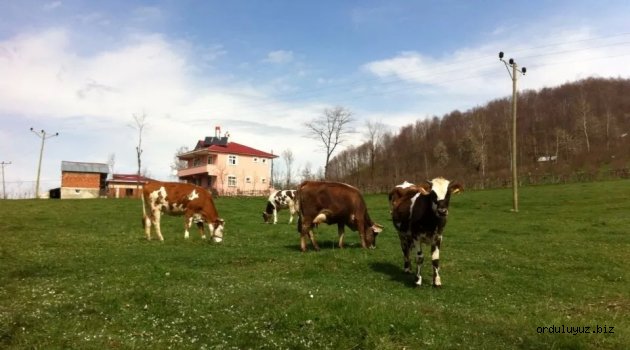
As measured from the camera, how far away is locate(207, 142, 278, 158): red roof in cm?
8438

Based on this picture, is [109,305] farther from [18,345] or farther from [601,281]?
[601,281]

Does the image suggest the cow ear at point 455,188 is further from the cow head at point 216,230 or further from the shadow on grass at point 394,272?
the cow head at point 216,230

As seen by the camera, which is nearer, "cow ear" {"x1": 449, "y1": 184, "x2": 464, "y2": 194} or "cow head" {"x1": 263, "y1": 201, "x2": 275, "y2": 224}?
"cow ear" {"x1": 449, "y1": 184, "x2": 464, "y2": 194}

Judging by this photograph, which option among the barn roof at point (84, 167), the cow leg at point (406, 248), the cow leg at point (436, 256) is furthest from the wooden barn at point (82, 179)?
the cow leg at point (436, 256)

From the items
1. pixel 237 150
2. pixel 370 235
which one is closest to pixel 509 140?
pixel 237 150

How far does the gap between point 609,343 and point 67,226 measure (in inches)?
1130

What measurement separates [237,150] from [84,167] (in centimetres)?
3281

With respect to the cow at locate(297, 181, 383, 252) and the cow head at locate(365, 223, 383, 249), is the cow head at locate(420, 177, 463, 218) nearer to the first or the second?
the cow at locate(297, 181, 383, 252)

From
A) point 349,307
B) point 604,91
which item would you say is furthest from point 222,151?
point 604,91

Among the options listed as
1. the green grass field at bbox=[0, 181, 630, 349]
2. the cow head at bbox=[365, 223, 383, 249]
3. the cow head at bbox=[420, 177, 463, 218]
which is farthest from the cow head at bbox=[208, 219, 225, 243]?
the cow head at bbox=[420, 177, 463, 218]

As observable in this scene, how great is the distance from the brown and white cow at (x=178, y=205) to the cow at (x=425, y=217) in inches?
407

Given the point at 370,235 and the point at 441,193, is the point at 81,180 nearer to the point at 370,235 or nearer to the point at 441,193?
the point at 370,235

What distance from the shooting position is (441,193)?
36.9ft

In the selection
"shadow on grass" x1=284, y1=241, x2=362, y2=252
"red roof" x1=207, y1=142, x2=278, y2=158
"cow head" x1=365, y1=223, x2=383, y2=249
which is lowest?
"shadow on grass" x1=284, y1=241, x2=362, y2=252
